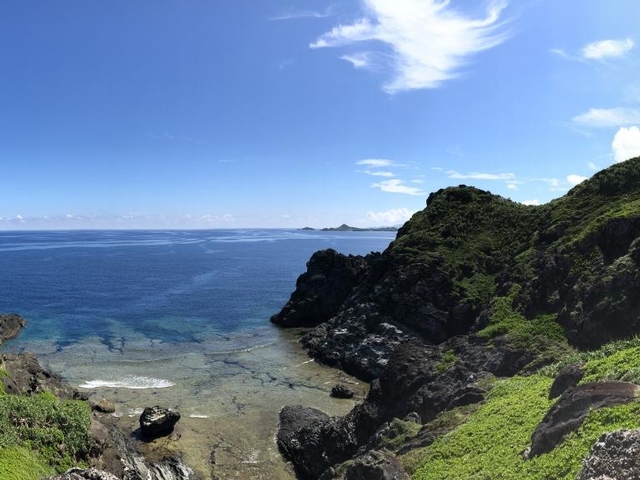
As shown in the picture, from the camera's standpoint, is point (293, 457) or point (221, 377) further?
point (221, 377)

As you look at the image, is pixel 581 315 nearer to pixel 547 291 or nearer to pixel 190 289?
pixel 547 291

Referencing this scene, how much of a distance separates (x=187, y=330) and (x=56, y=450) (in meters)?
57.4

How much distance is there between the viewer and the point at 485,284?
64.6 meters

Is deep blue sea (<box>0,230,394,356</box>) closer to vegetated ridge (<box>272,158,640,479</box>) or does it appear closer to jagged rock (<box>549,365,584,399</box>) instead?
vegetated ridge (<box>272,158,640,479</box>)

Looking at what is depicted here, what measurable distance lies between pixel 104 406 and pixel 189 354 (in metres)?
21.4

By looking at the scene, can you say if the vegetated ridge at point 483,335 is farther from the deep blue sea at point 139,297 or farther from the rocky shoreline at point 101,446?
the deep blue sea at point 139,297

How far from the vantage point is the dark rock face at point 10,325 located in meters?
72.6

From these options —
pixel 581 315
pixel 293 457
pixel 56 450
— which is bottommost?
pixel 293 457

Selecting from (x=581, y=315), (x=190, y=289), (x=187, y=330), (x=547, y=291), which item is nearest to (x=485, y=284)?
(x=547, y=291)

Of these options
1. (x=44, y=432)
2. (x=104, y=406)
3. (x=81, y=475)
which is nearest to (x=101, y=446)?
(x=44, y=432)

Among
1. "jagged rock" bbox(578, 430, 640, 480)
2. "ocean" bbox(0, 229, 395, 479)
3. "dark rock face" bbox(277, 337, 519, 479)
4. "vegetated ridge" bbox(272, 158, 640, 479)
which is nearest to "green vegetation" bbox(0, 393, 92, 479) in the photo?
"ocean" bbox(0, 229, 395, 479)

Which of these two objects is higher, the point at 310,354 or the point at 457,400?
the point at 457,400

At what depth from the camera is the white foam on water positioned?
173 ft

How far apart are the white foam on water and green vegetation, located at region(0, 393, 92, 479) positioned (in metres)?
26.6
